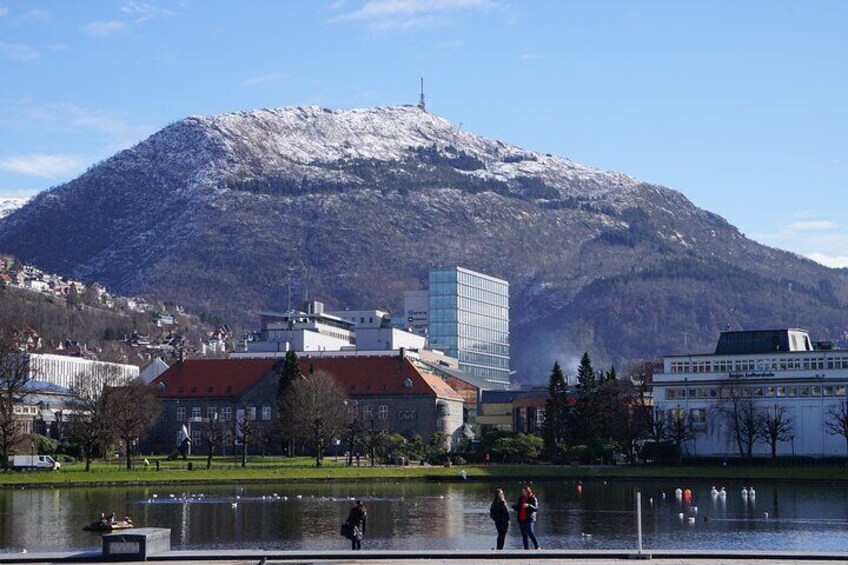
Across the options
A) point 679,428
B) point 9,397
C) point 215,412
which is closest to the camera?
point 9,397

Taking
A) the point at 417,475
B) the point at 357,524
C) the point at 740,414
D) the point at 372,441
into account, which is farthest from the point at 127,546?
the point at 740,414

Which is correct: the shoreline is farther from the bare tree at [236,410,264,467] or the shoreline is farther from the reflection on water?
the bare tree at [236,410,264,467]

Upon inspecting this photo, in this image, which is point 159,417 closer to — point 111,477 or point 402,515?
point 111,477

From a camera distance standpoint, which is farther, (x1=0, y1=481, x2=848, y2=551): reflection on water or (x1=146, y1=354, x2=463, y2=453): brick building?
(x1=146, y1=354, x2=463, y2=453): brick building

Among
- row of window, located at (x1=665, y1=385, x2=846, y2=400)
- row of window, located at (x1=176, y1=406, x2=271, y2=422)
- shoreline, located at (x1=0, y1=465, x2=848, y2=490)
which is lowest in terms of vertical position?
shoreline, located at (x1=0, y1=465, x2=848, y2=490)

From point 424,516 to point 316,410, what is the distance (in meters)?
72.2

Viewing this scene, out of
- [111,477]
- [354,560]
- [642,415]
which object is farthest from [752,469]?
[354,560]

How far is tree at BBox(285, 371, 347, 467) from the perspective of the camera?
151 m

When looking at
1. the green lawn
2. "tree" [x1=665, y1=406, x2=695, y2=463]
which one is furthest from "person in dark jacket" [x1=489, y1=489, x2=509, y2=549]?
"tree" [x1=665, y1=406, x2=695, y2=463]

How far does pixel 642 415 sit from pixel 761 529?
80969 millimetres

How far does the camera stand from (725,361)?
16275 cm

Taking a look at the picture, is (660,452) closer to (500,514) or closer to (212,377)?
(212,377)

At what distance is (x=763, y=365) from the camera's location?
160 meters

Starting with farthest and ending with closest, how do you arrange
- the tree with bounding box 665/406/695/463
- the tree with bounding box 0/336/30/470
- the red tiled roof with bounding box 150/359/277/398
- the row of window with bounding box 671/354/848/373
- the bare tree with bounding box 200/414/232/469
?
the red tiled roof with bounding box 150/359/277/398
the row of window with bounding box 671/354/848/373
the tree with bounding box 665/406/695/463
the bare tree with bounding box 200/414/232/469
the tree with bounding box 0/336/30/470
